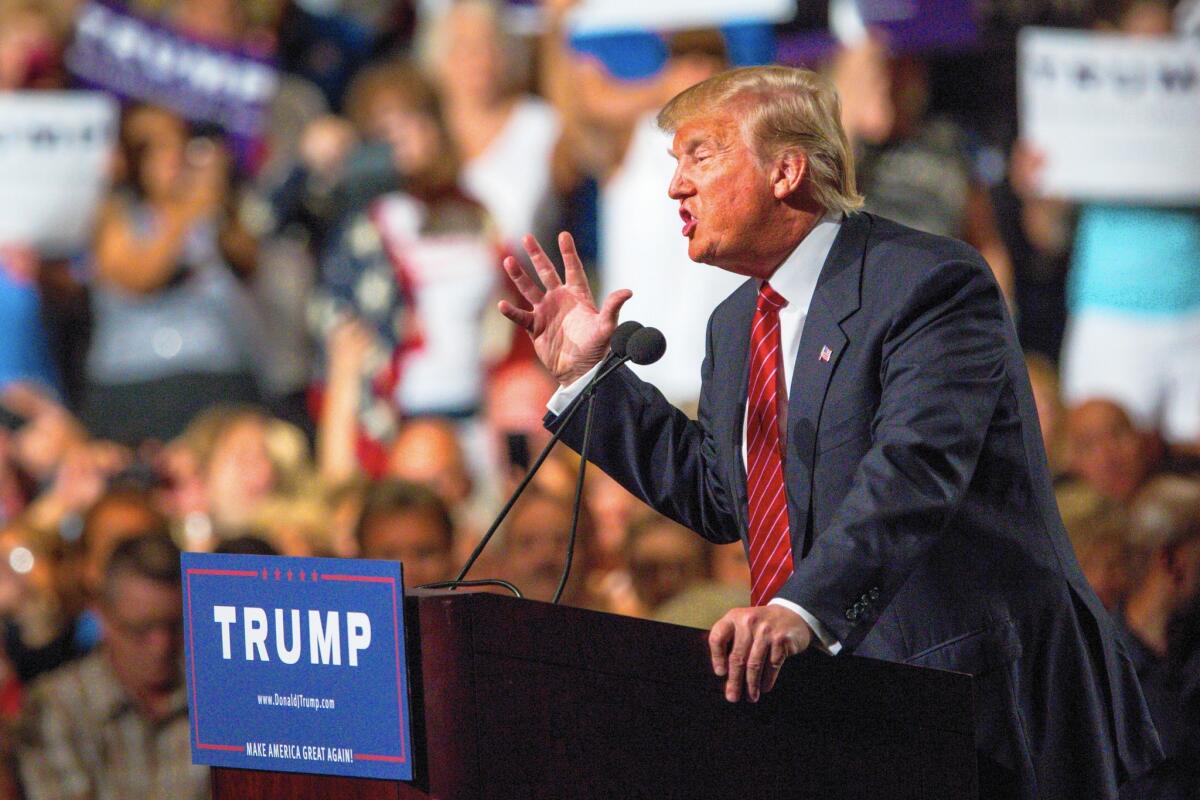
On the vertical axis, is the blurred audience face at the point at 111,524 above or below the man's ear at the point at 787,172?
below

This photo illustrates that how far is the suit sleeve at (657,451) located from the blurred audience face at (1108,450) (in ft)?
11.6

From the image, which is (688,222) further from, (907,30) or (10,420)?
(10,420)

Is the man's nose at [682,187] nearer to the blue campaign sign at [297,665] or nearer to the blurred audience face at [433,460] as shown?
the blue campaign sign at [297,665]

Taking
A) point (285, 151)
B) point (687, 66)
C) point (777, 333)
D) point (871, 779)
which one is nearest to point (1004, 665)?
point (871, 779)

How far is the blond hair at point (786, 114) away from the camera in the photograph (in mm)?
2166

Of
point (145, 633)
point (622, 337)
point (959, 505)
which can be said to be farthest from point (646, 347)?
point (145, 633)

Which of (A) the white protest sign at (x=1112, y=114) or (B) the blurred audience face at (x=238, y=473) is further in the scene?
(A) the white protest sign at (x=1112, y=114)

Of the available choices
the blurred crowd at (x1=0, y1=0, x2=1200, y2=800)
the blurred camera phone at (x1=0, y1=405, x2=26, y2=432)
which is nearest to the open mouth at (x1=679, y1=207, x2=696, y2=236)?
the blurred crowd at (x1=0, y1=0, x2=1200, y2=800)

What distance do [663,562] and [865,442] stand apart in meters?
2.71

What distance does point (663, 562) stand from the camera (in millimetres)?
4746

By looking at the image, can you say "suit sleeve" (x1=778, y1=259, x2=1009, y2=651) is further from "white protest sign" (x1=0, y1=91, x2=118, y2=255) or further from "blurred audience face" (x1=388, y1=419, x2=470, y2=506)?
"white protest sign" (x1=0, y1=91, x2=118, y2=255)

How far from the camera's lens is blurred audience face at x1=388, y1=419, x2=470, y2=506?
5.68m

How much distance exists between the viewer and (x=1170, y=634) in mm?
3957

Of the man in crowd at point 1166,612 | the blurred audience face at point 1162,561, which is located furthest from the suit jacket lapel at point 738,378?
the blurred audience face at point 1162,561
